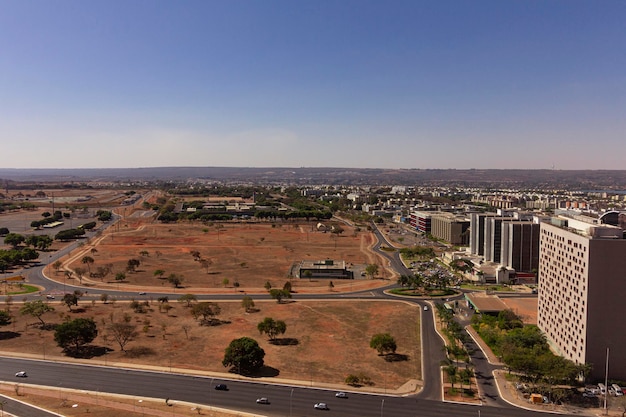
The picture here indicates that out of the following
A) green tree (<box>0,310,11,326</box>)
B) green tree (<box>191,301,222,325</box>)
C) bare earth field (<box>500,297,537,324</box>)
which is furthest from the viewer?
bare earth field (<box>500,297,537,324</box>)

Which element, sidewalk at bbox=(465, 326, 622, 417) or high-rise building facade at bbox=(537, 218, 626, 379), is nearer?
sidewalk at bbox=(465, 326, 622, 417)

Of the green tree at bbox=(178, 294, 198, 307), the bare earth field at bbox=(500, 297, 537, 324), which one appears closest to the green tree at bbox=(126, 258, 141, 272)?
the green tree at bbox=(178, 294, 198, 307)

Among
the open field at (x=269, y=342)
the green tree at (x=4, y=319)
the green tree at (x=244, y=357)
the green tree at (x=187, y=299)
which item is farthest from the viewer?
the green tree at (x=187, y=299)

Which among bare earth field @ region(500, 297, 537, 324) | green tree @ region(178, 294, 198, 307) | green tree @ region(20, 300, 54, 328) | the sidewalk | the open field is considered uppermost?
green tree @ region(20, 300, 54, 328)

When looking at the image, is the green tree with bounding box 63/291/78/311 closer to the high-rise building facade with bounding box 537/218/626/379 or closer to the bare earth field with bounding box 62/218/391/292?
the bare earth field with bounding box 62/218/391/292

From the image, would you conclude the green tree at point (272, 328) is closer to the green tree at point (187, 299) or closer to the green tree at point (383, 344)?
the green tree at point (383, 344)

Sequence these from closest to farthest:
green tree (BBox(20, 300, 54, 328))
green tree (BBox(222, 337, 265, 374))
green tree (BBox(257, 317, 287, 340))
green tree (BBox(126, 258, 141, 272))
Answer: green tree (BBox(222, 337, 265, 374)) < green tree (BBox(257, 317, 287, 340)) < green tree (BBox(20, 300, 54, 328)) < green tree (BBox(126, 258, 141, 272))

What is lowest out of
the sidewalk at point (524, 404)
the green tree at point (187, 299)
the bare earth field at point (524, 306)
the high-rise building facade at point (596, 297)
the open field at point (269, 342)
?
the bare earth field at point (524, 306)

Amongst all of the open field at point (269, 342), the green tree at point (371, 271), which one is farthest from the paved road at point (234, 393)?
the green tree at point (371, 271)
